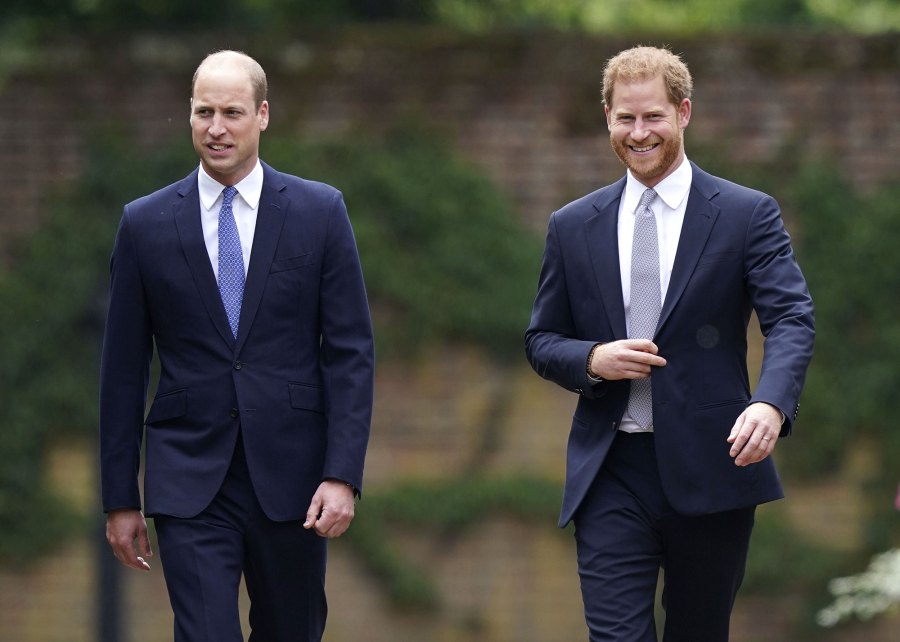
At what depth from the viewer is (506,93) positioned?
8016 mm

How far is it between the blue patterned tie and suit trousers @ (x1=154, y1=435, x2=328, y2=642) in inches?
14.6

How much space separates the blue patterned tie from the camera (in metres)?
4.42

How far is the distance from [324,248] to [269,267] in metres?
0.18

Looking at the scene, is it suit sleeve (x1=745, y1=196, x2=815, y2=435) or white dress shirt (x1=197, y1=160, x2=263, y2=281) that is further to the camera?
white dress shirt (x1=197, y1=160, x2=263, y2=281)

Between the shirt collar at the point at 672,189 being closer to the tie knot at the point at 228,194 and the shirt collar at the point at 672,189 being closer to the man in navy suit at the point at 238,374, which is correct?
the man in navy suit at the point at 238,374

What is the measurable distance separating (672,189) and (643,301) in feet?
1.11

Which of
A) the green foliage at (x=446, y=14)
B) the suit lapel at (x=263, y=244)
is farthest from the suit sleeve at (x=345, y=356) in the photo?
the green foliage at (x=446, y=14)

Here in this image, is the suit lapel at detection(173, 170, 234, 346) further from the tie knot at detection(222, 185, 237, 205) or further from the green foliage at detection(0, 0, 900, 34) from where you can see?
the green foliage at detection(0, 0, 900, 34)

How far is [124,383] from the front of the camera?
446 centimetres

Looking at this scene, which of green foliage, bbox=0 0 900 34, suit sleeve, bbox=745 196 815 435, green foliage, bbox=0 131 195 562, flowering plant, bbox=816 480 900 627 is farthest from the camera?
green foliage, bbox=0 0 900 34

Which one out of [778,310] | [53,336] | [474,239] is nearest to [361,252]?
[474,239]

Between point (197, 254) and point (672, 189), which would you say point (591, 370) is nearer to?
point (672, 189)

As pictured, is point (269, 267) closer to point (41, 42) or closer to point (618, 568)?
point (618, 568)

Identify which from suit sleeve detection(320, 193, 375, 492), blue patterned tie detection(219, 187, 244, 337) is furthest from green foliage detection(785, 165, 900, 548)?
blue patterned tie detection(219, 187, 244, 337)
